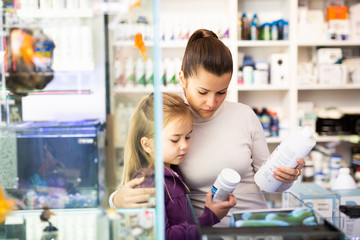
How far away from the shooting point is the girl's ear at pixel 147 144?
0.75 m

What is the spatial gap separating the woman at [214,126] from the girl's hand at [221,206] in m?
0.32

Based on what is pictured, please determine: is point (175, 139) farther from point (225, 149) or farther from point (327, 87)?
point (327, 87)

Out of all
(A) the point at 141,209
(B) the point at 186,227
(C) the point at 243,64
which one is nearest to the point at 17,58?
(A) the point at 141,209

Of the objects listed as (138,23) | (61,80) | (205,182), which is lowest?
(205,182)

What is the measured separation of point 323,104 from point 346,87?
14.9 inches

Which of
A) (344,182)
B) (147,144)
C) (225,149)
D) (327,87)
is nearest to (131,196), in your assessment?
(147,144)

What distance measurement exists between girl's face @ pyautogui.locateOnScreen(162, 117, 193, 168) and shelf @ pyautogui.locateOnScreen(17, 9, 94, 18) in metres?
0.38

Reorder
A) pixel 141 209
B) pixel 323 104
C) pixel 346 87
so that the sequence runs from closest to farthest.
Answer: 1. pixel 141 209
2. pixel 346 87
3. pixel 323 104

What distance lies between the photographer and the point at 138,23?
81 centimetres

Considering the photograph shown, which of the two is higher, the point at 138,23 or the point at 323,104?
the point at 138,23

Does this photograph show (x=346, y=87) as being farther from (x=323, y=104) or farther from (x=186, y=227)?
(x=186, y=227)

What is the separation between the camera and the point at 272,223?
74 centimetres

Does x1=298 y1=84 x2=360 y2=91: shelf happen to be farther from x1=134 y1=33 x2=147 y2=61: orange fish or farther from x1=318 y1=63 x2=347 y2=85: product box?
x1=134 y1=33 x2=147 y2=61: orange fish

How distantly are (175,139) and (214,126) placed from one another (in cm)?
29
